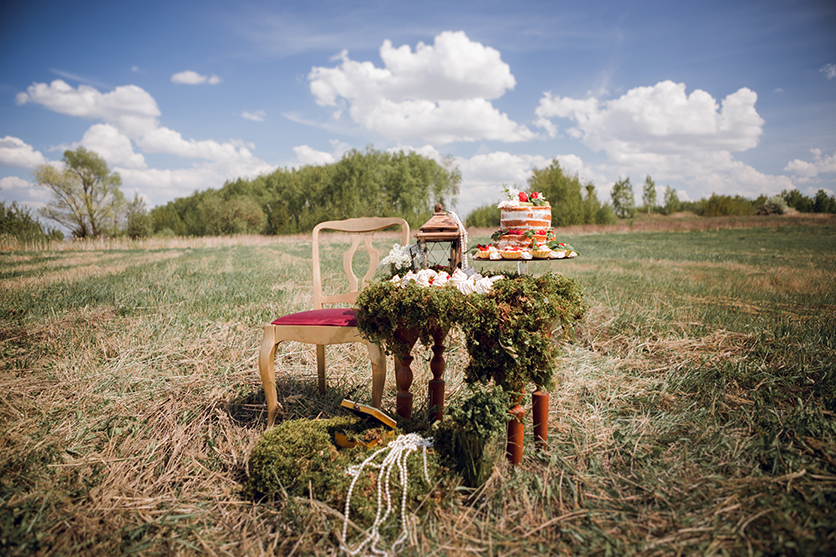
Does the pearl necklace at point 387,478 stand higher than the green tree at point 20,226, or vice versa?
the green tree at point 20,226

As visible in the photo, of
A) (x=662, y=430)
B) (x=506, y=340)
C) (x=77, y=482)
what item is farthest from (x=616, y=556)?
(x=77, y=482)

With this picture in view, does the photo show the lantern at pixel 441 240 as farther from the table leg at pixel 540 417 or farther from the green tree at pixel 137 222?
the green tree at pixel 137 222

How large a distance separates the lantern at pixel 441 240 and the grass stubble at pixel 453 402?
132 cm

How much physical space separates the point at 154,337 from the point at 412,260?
3512mm

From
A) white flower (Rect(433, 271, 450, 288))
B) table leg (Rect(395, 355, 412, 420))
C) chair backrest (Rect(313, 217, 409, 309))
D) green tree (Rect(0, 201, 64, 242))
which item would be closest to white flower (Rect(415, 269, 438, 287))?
white flower (Rect(433, 271, 450, 288))

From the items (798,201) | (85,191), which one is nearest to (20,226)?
(85,191)

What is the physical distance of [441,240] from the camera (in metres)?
2.62

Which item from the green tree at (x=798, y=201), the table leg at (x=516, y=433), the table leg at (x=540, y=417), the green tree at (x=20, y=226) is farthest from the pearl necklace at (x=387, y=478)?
the green tree at (x=798, y=201)

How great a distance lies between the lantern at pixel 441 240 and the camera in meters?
2.57

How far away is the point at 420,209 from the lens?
156 ft

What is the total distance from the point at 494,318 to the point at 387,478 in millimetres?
990

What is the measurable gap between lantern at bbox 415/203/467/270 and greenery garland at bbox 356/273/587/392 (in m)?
0.43

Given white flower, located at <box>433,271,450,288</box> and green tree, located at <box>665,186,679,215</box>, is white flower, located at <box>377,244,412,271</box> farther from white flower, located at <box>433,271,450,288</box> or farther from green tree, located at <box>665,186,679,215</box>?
green tree, located at <box>665,186,679,215</box>

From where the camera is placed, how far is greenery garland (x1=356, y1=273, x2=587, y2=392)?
2148mm
